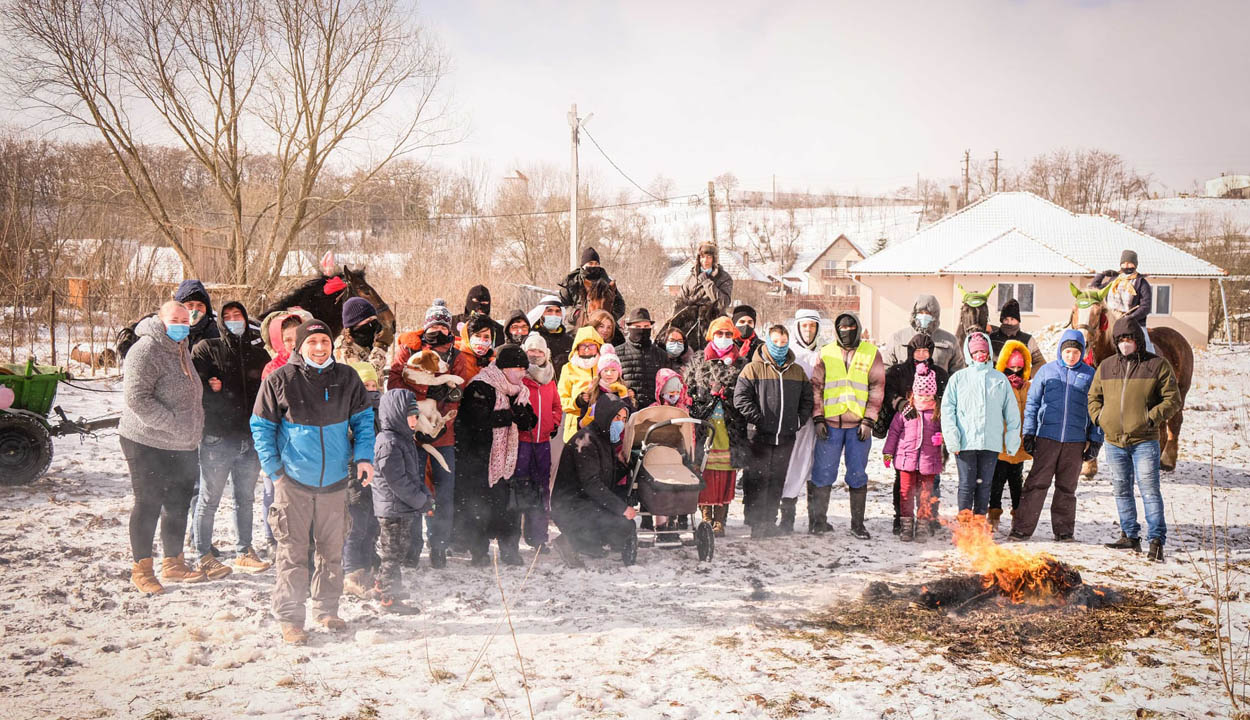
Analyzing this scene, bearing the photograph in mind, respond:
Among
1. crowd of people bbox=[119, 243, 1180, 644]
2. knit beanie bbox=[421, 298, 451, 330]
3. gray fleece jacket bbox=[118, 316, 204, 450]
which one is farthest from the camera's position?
knit beanie bbox=[421, 298, 451, 330]

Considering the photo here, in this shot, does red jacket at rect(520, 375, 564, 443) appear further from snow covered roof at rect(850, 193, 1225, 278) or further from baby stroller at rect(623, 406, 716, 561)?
snow covered roof at rect(850, 193, 1225, 278)

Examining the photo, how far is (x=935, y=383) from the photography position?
7215 millimetres

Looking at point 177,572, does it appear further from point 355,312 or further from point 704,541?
point 704,541

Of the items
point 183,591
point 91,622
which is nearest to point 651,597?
point 183,591

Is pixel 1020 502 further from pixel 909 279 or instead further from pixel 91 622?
pixel 909 279

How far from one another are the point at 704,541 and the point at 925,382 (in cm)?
273

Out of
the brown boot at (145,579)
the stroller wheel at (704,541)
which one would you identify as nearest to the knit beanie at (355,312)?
the brown boot at (145,579)

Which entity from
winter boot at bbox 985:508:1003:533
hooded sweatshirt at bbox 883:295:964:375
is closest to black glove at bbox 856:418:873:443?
hooded sweatshirt at bbox 883:295:964:375

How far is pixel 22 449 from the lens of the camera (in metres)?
7.48

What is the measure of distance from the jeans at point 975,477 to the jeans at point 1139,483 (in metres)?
0.96

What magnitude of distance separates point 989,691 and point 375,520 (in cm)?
405

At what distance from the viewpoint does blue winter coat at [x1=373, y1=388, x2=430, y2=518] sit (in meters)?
5.18

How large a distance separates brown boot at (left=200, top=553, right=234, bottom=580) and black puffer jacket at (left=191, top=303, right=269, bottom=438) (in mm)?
913

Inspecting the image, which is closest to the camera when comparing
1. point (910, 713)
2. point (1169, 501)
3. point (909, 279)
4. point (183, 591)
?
point (910, 713)
